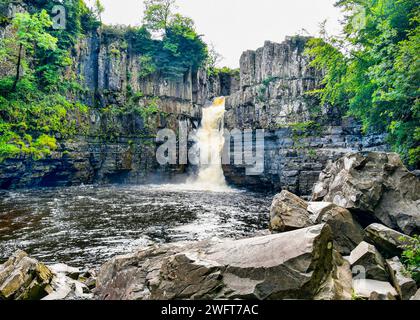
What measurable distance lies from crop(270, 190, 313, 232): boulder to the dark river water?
2.98 meters

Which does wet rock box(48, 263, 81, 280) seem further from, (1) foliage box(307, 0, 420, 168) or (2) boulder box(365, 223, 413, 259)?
(1) foliage box(307, 0, 420, 168)

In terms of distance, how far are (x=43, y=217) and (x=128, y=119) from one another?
22432 mm

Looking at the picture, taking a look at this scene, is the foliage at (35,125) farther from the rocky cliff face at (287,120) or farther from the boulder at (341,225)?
the boulder at (341,225)

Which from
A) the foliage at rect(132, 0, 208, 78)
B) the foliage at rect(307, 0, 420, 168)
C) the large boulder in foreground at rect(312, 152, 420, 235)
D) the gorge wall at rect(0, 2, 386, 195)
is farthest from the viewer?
the foliage at rect(132, 0, 208, 78)

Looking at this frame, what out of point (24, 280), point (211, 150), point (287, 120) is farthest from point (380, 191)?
point (211, 150)

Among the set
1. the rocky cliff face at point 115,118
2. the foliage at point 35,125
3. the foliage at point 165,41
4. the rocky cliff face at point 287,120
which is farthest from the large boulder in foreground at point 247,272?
the foliage at point 165,41

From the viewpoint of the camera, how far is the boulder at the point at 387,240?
6.51 metres

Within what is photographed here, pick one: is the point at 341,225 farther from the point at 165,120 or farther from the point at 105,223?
the point at 165,120

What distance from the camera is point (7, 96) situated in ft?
84.2

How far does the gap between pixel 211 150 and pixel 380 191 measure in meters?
27.7

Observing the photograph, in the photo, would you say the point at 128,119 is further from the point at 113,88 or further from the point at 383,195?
the point at 383,195

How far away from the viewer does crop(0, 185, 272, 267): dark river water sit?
10.4 meters

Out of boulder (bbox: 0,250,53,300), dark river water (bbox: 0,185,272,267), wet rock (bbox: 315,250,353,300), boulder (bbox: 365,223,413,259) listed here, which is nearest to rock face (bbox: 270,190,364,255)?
boulder (bbox: 365,223,413,259)

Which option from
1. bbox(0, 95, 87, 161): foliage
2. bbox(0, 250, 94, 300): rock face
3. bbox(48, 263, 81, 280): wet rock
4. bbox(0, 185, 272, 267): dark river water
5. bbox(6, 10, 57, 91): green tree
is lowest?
bbox(0, 185, 272, 267): dark river water
